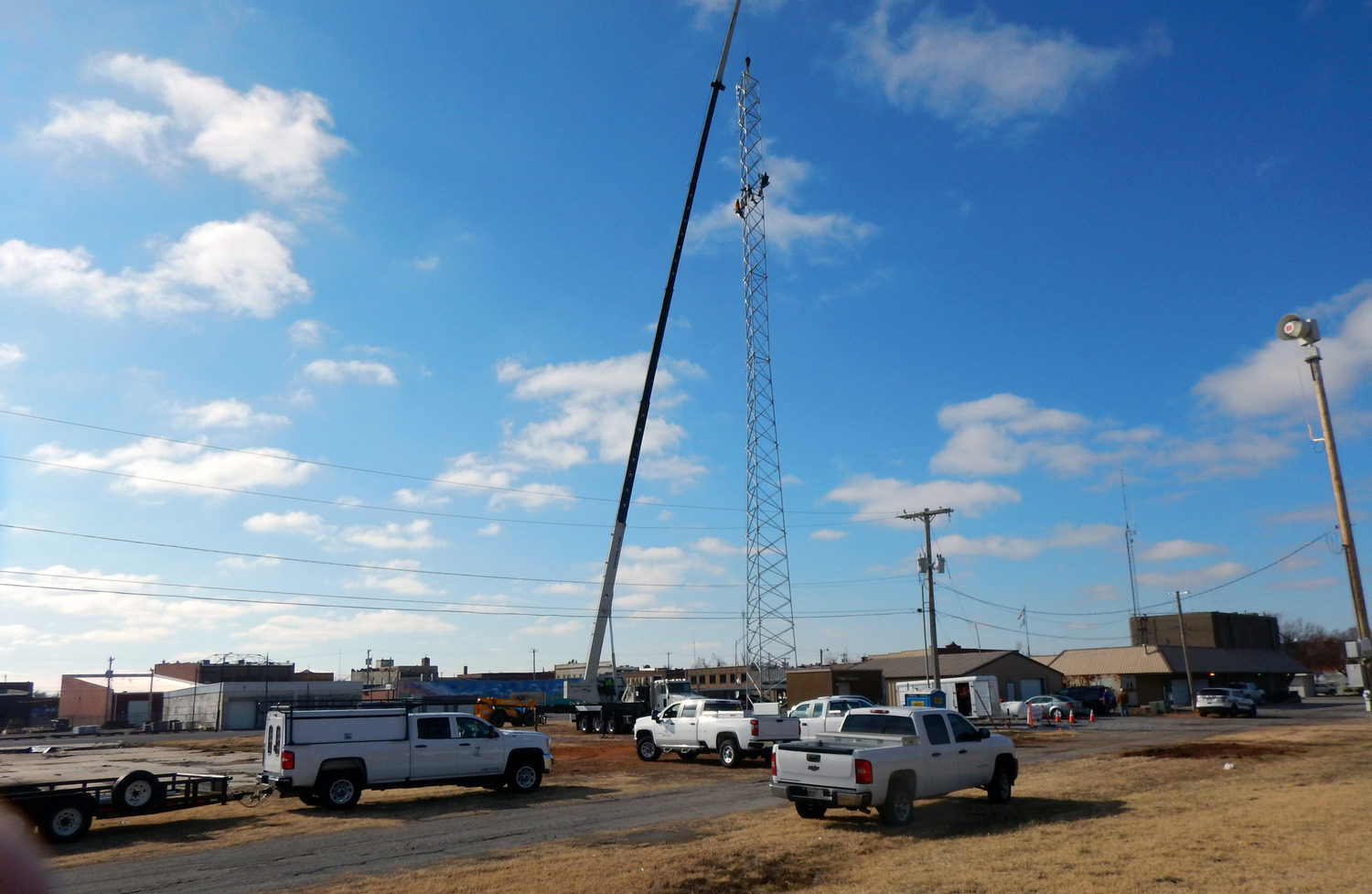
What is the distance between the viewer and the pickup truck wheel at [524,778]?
71.5ft

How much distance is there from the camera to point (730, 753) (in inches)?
1099

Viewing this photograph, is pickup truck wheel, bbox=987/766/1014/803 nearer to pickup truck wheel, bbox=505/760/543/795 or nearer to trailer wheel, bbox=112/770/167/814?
pickup truck wheel, bbox=505/760/543/795

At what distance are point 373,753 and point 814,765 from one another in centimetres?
959

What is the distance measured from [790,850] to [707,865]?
56.6 inches

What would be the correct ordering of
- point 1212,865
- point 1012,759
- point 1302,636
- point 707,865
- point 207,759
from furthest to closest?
point 1302,636
point 207,759
point 1012,759
point 707,865
point 1212,865

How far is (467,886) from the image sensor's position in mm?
11766

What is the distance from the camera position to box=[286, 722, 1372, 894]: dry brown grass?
11.2m

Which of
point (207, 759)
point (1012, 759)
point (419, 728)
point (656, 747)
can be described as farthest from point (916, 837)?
point (207, 759)

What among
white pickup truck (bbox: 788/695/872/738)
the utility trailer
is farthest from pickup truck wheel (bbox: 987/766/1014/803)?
the utility trailer

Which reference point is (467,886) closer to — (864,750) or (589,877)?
(589,877)

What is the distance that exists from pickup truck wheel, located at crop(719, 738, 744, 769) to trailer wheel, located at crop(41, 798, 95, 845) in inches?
644

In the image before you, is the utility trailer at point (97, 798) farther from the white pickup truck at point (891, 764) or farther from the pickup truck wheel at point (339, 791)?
the white pickup truck at point (891, 764)

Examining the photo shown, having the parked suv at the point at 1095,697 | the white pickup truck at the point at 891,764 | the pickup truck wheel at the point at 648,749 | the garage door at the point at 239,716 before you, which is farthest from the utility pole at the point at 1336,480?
Answer: the garage door at the point at 239,716

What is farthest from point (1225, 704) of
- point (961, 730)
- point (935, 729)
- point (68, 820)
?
point (68, 820)
